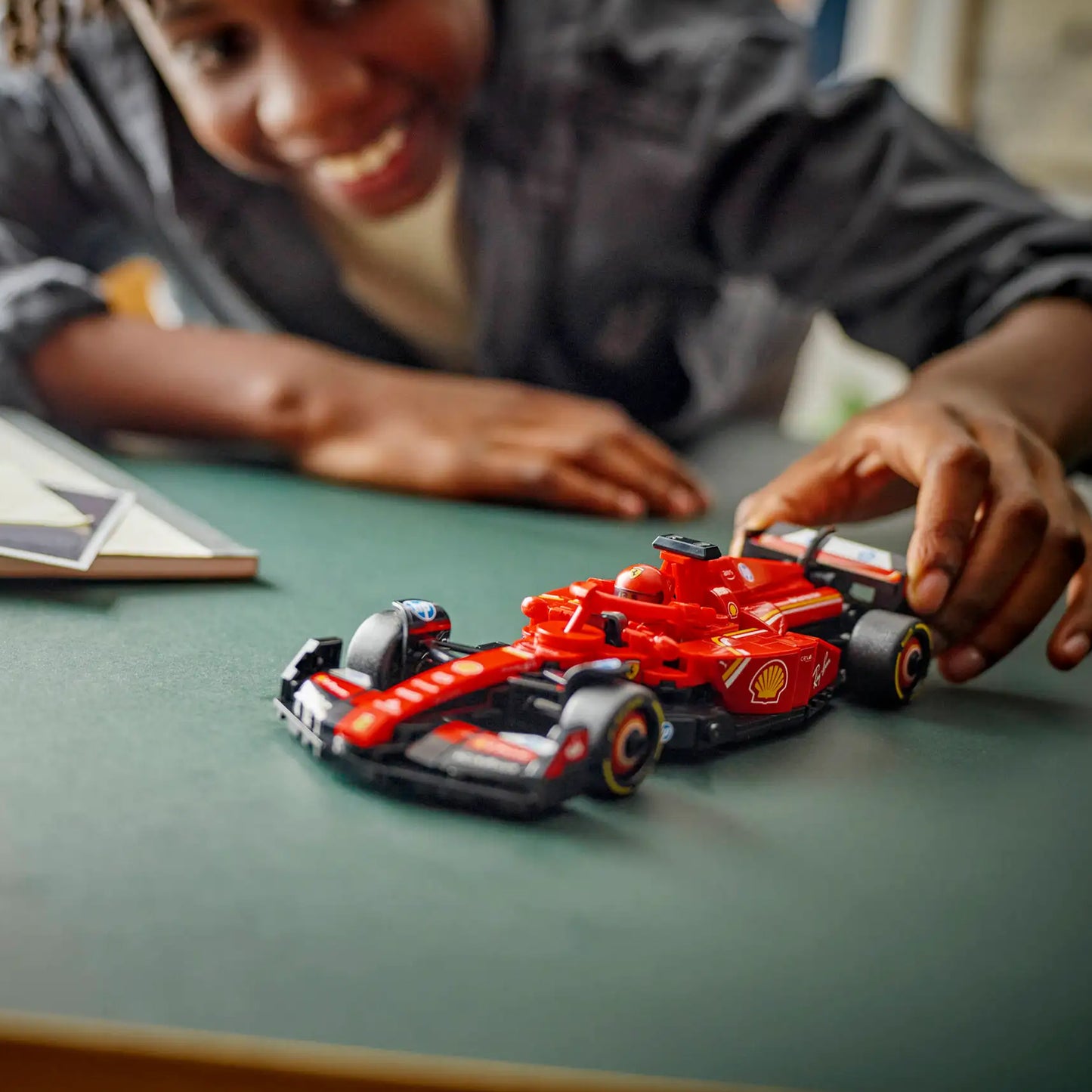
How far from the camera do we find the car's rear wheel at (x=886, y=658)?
1.78 ft

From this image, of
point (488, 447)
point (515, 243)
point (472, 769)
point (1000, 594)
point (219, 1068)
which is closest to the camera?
point (219, 1068)

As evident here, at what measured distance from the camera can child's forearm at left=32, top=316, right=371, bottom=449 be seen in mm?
1029

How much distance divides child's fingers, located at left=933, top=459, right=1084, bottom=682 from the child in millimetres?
61

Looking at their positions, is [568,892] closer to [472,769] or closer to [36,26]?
[472,769]

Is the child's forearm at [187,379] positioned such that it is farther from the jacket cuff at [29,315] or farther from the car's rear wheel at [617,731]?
the car's rear wheel at [617,731]

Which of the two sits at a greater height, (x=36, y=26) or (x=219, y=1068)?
(x=36, y=26)

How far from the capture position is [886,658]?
1.78ft

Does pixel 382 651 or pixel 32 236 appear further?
pixel 32 236

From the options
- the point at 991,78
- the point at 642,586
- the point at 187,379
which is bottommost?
the point at 187,379

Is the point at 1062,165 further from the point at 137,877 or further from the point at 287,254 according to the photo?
the point at 137,877

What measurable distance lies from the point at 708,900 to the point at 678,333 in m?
0.99

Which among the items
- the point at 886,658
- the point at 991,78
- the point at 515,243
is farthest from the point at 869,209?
the point at 991,78

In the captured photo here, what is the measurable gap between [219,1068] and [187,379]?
34.8 inches

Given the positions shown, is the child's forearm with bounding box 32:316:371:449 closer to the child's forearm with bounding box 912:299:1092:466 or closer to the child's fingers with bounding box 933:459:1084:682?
the child's forearm with bounding box 912:299:1092:466
